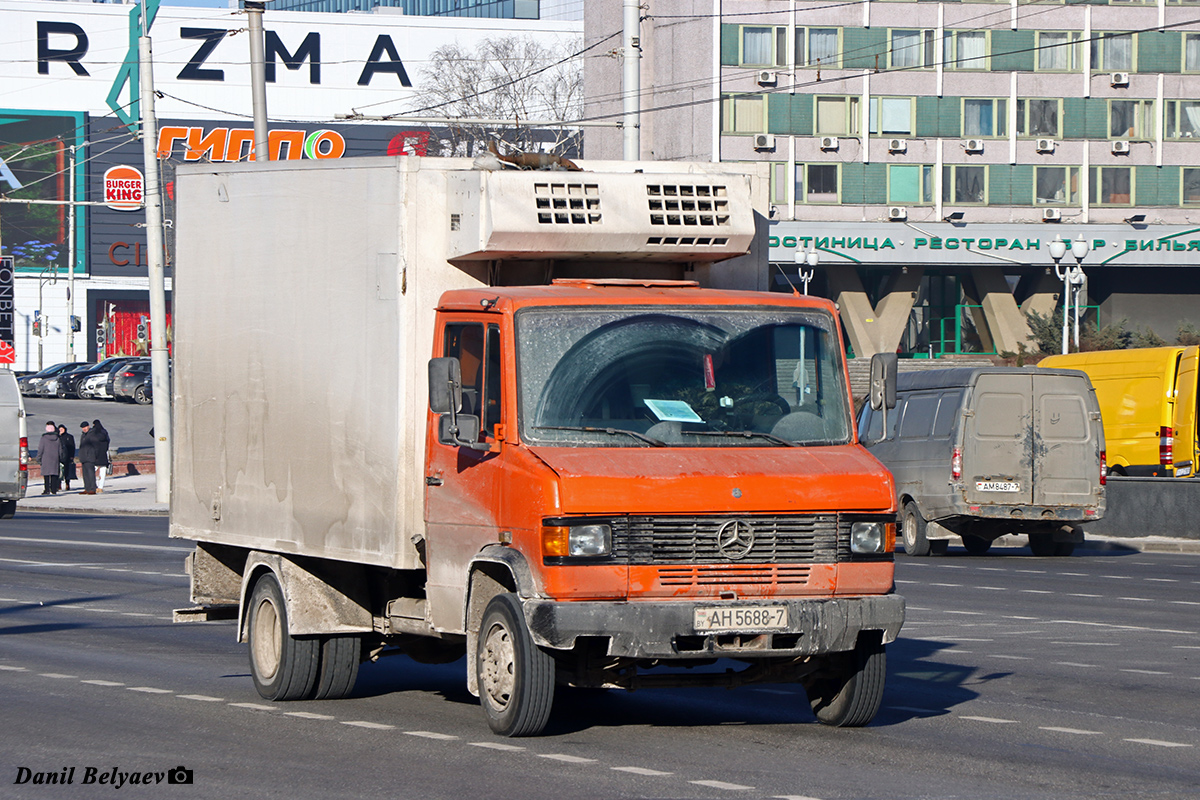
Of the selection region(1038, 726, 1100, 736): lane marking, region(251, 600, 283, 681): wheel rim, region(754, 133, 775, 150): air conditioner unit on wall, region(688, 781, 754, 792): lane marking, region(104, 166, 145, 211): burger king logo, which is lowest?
region(1038, 726, 1100, 736): lane marking

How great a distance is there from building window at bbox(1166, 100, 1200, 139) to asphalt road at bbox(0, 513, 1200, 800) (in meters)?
57.9

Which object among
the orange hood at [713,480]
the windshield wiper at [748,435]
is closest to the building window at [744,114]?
the windshield wiper at [748,435]

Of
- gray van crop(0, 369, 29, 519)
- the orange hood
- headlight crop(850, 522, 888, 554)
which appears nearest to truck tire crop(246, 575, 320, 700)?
the orange hood

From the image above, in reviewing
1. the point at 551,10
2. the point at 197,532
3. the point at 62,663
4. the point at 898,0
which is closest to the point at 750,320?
the point at 197,532

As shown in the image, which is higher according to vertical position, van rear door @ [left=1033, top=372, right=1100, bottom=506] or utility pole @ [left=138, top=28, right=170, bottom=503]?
utility pole @ [left=138, top=28, right=170, bottom=503]

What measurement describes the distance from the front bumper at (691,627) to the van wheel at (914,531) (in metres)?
15.9

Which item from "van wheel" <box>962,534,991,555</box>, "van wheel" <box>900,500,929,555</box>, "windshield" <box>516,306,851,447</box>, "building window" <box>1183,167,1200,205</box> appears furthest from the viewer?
"building window" <box>1183,167,1200,205</box>

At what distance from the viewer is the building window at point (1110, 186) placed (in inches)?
2761

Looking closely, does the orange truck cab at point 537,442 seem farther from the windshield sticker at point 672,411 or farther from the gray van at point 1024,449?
the gray van at point 1024,449

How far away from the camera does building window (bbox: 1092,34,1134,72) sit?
6925 cm

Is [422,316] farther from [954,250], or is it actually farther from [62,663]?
[954,250]

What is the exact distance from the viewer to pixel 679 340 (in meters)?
9.31

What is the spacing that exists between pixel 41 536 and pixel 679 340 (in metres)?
21.6

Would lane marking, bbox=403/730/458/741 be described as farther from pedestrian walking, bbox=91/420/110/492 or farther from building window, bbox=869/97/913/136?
building window, bbox=869/97/913/136
